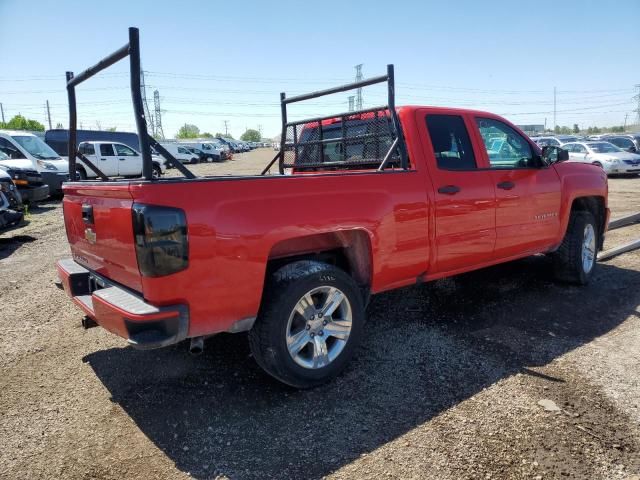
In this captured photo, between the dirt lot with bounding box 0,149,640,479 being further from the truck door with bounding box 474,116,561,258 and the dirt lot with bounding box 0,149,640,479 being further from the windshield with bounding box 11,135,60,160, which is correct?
the windshield with bounding box 11,135,60,160

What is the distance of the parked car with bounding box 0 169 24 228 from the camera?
8.30 m

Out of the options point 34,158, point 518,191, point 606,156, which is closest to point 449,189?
point 518,191

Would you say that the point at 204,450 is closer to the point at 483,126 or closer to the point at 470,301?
the point at 470,301

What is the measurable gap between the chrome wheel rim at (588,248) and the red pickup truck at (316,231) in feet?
1.85

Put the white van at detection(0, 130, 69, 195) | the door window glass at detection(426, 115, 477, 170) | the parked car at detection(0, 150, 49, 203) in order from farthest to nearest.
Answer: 1. the white van at detection(0, 130, 69, 195)
2. the parked car at detection(0, 150, 49, 203)
3. the door window glass at detection(426, 115, 477, 170)

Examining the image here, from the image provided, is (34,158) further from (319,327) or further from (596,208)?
(596,208)

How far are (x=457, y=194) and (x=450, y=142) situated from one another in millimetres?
527

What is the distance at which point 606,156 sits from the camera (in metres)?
19.8

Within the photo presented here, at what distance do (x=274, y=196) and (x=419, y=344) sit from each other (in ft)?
6.21

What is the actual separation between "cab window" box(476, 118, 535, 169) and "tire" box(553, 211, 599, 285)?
113 cm

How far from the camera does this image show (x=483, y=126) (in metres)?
4.54

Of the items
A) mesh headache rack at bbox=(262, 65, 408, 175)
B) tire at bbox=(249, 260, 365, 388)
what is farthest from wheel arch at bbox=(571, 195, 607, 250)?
tire at bbox=(249, 260, 365, 388)

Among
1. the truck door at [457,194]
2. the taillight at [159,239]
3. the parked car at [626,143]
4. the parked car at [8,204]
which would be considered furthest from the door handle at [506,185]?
the parked car at [626,143]

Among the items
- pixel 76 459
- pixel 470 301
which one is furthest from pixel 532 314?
pixel 76 459
